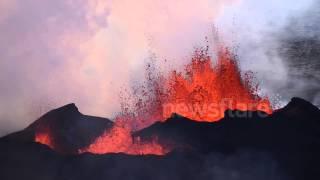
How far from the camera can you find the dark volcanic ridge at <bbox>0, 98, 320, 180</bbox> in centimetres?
3381

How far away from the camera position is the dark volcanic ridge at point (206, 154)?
3381 centimetres

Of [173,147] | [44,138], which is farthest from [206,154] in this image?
[44,138]

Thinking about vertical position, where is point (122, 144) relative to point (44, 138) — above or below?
below

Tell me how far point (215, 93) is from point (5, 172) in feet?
73.0

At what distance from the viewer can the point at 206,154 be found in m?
34.7

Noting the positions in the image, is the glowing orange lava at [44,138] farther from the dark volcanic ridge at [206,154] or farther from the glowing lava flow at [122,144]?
the glowing lava flow at [122,144]

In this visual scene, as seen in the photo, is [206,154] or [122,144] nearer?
[206,154]

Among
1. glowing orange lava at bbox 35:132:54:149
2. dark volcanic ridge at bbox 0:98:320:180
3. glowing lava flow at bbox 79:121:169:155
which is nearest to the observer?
dark volcanic ridge at bbox 0:98:320:180

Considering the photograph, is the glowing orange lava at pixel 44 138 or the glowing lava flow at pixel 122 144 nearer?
the glowing lava flow at pixel 122 144

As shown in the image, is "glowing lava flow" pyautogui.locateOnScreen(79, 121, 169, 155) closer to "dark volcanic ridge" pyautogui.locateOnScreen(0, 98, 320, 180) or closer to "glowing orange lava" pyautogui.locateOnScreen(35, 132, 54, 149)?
"dark volcanic ridge" pyautogui.locateOnScreen(0, 98, 320, 180)

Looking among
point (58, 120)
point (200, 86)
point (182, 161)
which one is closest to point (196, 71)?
point (200, 86)

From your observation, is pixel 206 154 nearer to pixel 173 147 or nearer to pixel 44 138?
pixel 173 147

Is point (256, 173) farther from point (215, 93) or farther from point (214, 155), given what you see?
point (215, 93)

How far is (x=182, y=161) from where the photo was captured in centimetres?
3394
